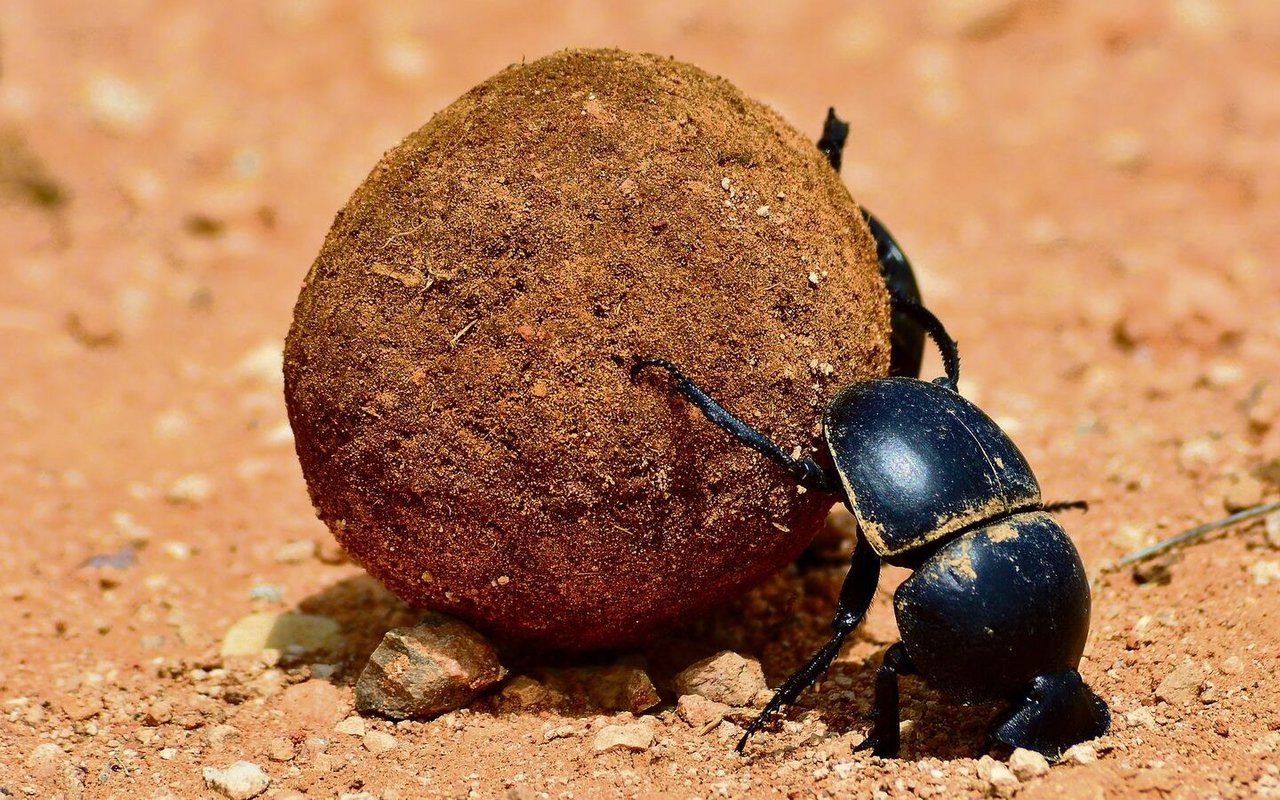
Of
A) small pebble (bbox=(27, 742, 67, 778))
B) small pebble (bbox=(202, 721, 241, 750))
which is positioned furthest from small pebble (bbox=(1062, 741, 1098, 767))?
small pebble (bbox=(27, 742, 67, 778))

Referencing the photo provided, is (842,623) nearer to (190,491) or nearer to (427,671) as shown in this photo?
(427,671)

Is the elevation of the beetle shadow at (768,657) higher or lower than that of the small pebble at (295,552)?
lower

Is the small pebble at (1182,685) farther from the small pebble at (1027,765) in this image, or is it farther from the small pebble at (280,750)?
the small pebble at (280,750)

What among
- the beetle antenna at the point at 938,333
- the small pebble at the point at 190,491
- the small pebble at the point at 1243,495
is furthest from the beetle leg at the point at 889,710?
the small pebble at the point at 190,491

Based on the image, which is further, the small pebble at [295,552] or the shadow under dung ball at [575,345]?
the small pebble at [295,552]

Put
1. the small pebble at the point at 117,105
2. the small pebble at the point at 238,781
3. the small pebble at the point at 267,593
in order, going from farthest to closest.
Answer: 1. the small pebble at the point at 117,105
2. the small pebble at the point at 267,593
3. the small pebble at the point at 238,781

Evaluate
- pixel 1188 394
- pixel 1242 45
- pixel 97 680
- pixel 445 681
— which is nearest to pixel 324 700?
pixel 445 681
